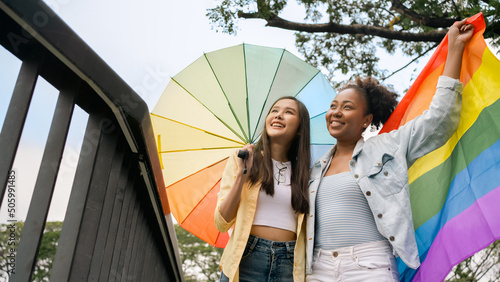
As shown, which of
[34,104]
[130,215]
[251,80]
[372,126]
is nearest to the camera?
[34,104]

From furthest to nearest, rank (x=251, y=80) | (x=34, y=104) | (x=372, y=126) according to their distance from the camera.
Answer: (x=251, y=80) < (x=372, y=126) < (x=34, y=104)

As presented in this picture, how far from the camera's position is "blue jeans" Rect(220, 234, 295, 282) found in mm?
2500

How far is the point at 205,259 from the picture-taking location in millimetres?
→ 23500

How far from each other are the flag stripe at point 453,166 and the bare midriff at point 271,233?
0.85 m

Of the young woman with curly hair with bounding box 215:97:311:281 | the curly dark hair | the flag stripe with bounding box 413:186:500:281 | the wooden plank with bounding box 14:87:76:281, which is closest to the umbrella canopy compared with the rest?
the curly dark hair

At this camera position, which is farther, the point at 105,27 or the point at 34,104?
the point at 105,27

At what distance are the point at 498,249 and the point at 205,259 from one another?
14708 millimetres

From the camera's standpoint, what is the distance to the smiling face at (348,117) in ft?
9.50

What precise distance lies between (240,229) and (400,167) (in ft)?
3.30

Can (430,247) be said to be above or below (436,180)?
below

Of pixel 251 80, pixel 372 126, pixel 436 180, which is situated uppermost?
pixel 251 80

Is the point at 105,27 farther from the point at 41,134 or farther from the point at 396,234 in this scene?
the point at 396,234

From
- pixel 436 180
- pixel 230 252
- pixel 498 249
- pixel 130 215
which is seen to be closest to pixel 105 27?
pixel 130 215

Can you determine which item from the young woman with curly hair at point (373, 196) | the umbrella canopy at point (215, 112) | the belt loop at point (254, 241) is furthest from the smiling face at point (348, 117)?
the umbrella canopy at point (215, 112)
